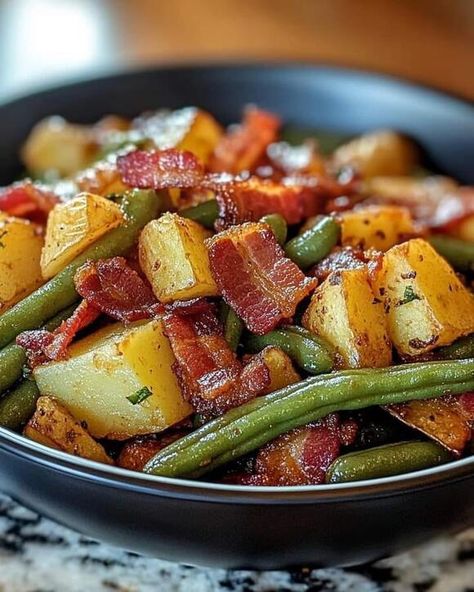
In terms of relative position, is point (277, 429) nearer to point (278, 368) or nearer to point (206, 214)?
point (278, 368)

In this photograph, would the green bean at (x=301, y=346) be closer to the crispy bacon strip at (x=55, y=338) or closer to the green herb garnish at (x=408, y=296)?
the green herb garnish at (x=408, y=296)

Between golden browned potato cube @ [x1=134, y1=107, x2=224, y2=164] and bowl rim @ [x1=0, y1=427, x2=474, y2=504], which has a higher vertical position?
golden browned potato cube @ [x1=134, y1=107, x2=224, y2=164]

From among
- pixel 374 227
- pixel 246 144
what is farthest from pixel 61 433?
pixel 246 144

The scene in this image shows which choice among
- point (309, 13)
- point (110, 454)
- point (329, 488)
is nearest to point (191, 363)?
point (110, 454)

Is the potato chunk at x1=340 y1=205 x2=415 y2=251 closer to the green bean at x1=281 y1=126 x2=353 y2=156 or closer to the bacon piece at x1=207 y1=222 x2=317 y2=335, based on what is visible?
the bacon piece at x1=207 y1=222 x2=317 y2=335

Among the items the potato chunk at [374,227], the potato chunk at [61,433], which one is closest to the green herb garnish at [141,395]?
the potato chunk at [61,433]

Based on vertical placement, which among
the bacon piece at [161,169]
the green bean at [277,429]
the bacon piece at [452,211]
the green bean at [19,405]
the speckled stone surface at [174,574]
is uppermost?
the bacon piece at [161,169]

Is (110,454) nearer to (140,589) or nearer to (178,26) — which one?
(140,589)

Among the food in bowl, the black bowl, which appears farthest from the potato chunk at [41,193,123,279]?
the black bowl
